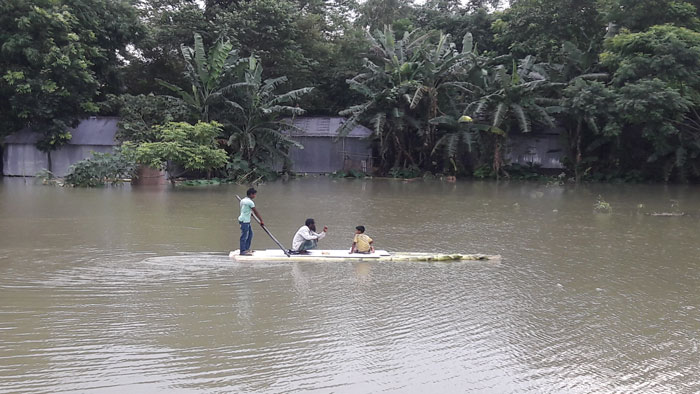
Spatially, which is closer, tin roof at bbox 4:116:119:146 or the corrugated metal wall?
tin roof at bbox 4:116:119:146

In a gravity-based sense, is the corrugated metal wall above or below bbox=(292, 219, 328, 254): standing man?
above

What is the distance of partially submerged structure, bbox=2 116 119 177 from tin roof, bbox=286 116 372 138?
7.54 m

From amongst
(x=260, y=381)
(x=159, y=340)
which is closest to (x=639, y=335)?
(x=260, y=381)

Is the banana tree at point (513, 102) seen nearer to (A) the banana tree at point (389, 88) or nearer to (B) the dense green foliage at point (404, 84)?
(B) the dense green foliage at point (404, 84)

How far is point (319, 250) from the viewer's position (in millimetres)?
9875

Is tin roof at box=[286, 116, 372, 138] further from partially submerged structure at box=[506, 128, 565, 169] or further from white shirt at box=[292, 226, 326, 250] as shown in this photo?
white shirt at box=[292, 226, 326, 250]

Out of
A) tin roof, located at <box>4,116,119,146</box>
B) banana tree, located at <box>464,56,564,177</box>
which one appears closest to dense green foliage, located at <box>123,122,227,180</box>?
tin roof, located at <box>4,116,119,146</box>

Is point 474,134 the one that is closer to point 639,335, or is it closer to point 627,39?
point 627,39

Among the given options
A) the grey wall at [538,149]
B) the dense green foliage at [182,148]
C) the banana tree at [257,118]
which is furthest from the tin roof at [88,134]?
the grey wall at [538,149]

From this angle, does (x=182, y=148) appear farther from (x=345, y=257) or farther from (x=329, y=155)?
(x=345, y=257)

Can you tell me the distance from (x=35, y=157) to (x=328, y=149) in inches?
474

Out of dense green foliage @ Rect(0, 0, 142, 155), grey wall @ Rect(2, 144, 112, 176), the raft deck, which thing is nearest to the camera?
the raft deck

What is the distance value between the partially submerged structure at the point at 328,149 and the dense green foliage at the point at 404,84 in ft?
2.93

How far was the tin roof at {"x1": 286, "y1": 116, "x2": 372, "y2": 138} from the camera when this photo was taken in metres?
27.3
